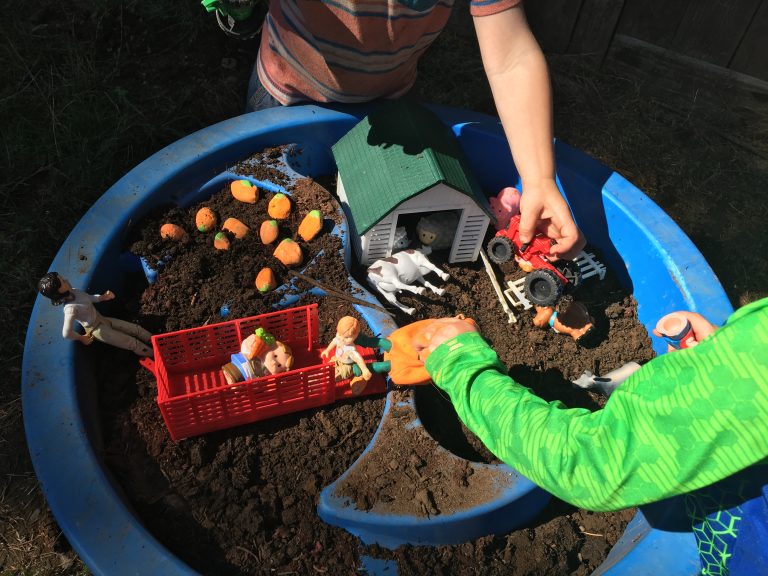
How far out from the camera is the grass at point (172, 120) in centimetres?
194

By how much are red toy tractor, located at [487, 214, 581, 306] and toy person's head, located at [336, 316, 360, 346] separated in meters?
0.52

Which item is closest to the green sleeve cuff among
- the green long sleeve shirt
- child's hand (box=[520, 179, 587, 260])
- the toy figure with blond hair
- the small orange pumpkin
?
the green long sleeve shirt

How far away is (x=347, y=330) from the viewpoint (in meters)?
1.42

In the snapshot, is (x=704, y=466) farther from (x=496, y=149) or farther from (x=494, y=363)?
(x=496, y=149)

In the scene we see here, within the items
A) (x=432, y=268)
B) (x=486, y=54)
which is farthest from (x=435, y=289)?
(x=486, y=54)

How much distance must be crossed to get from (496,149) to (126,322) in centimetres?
113

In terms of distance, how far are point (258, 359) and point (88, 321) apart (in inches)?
14.8

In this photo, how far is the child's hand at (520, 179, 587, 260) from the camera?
155cm

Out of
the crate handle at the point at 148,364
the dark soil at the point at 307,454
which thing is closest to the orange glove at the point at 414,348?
the dark soil at the point at 307,454

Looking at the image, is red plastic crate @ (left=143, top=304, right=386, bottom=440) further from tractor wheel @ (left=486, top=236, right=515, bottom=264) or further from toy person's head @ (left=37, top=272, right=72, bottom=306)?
tractor wheel @ (left=486, top=236, right=515, bottom=264)

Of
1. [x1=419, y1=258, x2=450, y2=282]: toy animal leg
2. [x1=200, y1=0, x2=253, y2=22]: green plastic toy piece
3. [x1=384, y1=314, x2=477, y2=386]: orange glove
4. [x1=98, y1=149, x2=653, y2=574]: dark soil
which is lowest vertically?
[x1=98, y1=149, x2=653, y2=574]: dark soil

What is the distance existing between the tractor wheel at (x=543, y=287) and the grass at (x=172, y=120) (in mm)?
792

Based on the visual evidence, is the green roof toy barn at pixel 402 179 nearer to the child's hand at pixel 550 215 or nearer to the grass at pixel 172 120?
the child's hand at pixel 550 215

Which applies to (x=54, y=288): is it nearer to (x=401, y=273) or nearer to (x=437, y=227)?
(x=401, y=273)
